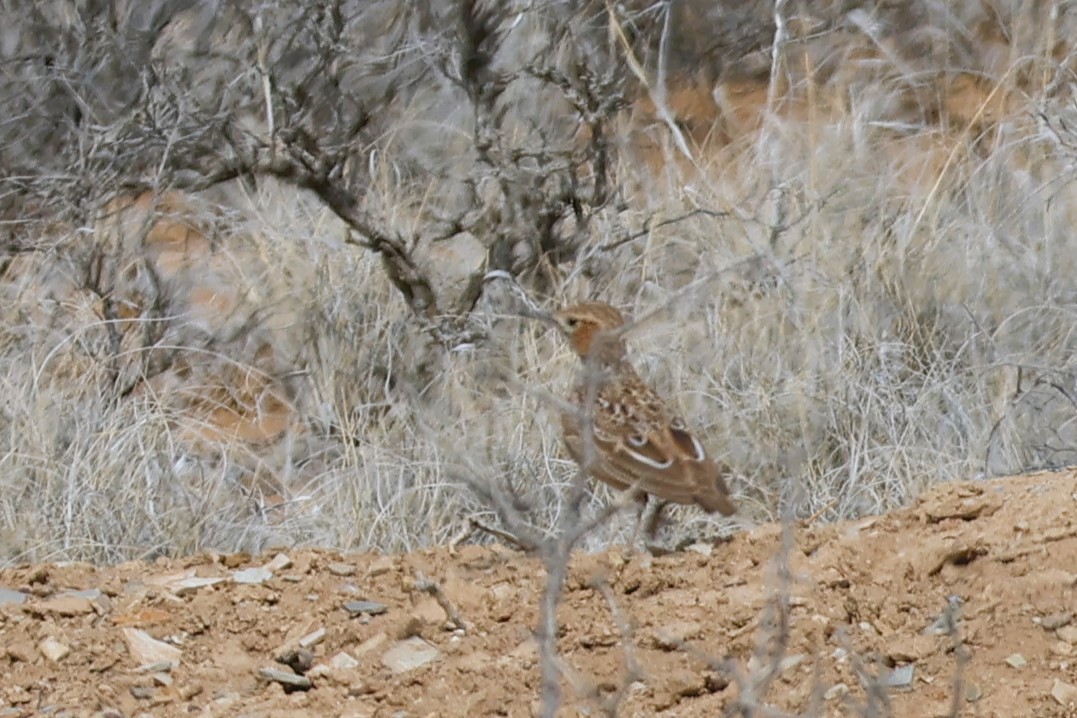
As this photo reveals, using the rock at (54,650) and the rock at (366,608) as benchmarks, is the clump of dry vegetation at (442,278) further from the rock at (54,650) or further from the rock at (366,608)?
the rock at (54,650)

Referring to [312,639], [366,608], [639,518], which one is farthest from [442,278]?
[312,639]

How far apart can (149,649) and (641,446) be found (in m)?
1.26

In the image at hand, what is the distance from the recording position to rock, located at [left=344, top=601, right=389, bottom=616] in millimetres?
4141

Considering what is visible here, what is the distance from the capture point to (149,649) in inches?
156

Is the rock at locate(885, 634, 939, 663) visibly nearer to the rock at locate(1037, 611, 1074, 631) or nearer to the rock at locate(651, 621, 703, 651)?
the rock at locate(1037, 611, 1074, 631)

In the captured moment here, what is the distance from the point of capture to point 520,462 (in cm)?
545

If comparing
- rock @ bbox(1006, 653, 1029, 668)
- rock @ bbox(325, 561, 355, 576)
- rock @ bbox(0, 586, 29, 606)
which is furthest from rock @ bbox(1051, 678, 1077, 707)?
rock @ bbox(0, 586, 29, 606)

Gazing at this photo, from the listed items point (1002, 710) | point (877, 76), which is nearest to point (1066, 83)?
point (877, 76)

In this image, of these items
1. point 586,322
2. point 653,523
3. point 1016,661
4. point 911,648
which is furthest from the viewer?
point 586,322

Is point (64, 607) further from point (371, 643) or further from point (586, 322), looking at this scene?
point (586, 322)

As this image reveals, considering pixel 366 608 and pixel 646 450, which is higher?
pixel 646 450

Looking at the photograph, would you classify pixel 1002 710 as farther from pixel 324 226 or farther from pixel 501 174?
pixel 324 226

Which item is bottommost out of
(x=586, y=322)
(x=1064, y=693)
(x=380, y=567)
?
(x=380, y=567)

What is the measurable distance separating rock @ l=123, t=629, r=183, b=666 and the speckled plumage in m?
0.97
